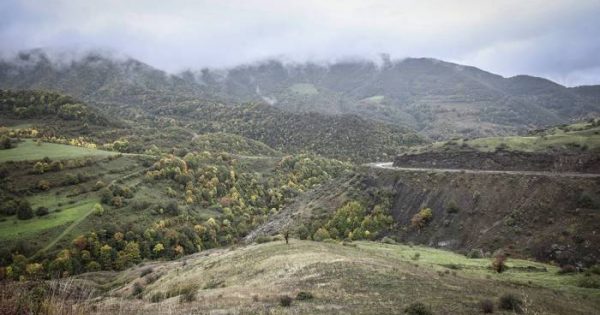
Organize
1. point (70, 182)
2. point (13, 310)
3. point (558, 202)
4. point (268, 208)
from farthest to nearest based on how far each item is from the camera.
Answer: point (268, 208)
point (70, 182)
point (558, 202)
point (13, 310)

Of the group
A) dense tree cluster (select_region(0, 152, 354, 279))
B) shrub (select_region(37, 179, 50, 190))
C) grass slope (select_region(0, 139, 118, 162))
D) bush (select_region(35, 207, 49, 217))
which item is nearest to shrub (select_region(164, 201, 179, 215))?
dense tree cluster (select_region(0, 152, 354, 279))

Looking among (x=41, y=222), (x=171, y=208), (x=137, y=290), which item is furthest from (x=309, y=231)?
Result: (x=41, y=222)

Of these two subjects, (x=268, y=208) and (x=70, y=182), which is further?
(x=268, y=208)

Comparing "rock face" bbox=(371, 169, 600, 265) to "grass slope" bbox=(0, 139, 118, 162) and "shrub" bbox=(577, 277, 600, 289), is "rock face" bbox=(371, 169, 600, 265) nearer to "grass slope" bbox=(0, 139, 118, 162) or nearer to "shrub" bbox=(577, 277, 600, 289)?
"shrub" bbox=(577, 277, 600, 289)

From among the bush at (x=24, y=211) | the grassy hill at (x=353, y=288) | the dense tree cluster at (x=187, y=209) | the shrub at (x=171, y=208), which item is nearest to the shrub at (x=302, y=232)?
the dense tree cluster at (x=187, y=209)

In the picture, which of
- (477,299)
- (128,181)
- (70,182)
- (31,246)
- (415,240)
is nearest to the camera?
(477,299)

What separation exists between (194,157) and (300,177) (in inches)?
2013

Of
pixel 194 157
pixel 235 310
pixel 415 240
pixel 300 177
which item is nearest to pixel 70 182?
pixel 194 157

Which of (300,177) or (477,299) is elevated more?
(477,299)

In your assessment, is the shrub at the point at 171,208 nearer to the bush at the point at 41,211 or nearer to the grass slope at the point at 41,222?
the grass slope at the point at 41,222

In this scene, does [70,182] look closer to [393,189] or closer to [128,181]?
[128,181]

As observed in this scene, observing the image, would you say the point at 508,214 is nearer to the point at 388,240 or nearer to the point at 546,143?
the point at 388,240

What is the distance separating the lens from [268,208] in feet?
540

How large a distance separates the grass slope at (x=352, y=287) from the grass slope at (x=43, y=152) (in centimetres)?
13554
